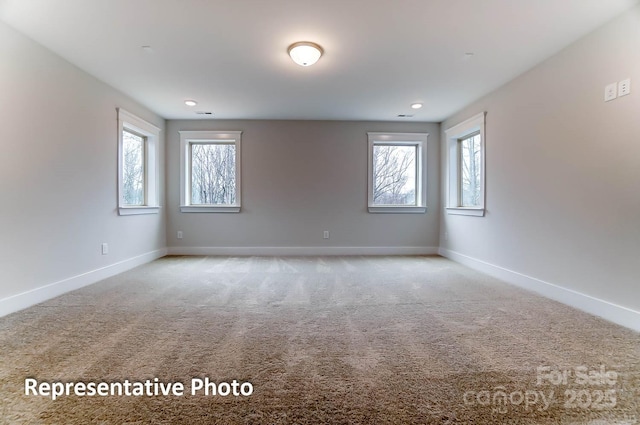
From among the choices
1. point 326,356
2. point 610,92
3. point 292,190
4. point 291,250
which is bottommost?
point 326,356

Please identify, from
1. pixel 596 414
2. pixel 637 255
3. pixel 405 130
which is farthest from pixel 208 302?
pixel 405 130

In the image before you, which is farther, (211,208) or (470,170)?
(211,208)

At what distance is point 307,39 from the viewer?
260cm

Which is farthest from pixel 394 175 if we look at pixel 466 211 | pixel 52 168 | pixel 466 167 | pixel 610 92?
pixel 52 168

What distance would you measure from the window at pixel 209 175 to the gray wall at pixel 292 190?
0.13 metres

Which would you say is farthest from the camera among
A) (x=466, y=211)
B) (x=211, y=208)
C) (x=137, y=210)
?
(x=211, y=208)

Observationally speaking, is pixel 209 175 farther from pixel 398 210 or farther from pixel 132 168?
pixel 398 210

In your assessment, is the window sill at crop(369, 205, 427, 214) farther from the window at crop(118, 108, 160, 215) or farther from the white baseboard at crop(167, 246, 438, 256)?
the window at crop(118, 108, 160, 215)

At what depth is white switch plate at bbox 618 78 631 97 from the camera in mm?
2193

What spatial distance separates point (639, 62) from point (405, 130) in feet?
10.8

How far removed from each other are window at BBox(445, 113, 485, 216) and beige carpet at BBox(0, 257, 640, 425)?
1.74 metres

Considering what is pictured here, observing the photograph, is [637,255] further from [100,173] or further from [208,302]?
[100,173]

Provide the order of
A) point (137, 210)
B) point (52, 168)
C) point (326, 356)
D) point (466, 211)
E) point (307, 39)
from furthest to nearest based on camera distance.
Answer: point (466, 211), point (137, 210), point (52, 168), point (307, 39), point (326, 356)

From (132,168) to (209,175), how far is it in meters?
1.22
